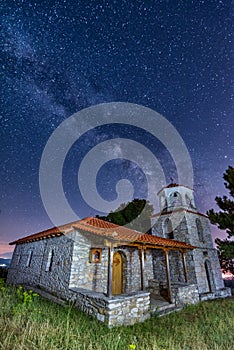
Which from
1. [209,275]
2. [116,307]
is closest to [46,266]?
[116,307]

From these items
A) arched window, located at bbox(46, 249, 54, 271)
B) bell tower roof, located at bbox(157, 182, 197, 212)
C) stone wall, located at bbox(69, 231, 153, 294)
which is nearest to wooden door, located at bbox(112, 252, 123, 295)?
stone wall, located at bbox(69, 231, 153, 294)

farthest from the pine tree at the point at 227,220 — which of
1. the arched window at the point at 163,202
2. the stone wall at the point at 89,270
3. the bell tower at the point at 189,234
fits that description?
the stone wall at the point at 89,270

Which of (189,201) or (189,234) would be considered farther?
(189,201)

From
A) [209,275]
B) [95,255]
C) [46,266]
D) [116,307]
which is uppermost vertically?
[95,255]

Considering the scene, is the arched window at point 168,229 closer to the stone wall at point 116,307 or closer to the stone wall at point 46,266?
the stone wall at point 116,307

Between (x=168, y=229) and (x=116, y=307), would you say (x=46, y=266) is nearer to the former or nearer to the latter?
(x=116, y=307)

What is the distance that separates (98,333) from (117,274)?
606cm

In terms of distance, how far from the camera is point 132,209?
19.7 meters

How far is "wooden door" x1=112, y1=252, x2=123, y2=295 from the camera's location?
9.89 metres

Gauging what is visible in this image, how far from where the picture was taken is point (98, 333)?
14.5 feet

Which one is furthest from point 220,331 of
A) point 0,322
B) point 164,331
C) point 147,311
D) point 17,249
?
point 17,249

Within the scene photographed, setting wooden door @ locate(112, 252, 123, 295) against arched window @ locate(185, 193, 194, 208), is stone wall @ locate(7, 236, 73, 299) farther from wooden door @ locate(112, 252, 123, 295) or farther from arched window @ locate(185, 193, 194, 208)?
arched window @ locate(185, 193, 194, 208)

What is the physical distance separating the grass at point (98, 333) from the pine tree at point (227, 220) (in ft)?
18.3

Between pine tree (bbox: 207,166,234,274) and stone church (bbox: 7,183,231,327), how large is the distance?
1037 millimetres
